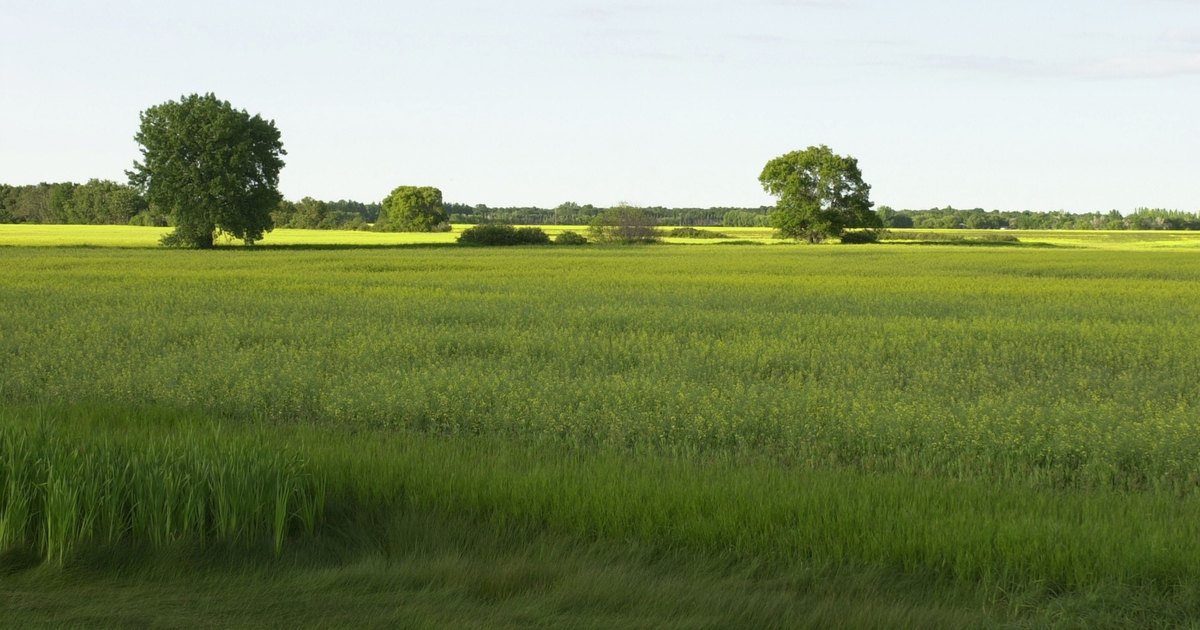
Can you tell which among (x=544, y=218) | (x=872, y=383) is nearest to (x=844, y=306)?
(x=872, y=383)

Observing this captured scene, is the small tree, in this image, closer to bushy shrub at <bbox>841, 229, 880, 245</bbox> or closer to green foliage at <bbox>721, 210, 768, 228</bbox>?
bushy shrub at <bbox>841, 229, 880, 245</bbox>

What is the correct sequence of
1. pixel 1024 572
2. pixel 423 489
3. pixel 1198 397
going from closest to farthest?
pixel 1024 572 < pixel 423 489 < pixel 1198 397

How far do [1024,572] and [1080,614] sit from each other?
0.49 meters

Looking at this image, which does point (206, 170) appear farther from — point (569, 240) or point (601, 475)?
point (601, 475)

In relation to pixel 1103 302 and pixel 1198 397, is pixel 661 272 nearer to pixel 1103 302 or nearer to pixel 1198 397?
pixel 1103 302

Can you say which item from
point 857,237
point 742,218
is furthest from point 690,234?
point 742,218

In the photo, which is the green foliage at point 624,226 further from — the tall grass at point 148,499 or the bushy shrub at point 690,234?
the tall grass at point 148,499

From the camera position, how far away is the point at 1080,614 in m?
5.69

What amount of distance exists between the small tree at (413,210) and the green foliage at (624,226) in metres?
33.4

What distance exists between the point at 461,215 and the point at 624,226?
84.6m

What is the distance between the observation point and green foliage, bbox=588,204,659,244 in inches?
3846

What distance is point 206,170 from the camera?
66.3 m

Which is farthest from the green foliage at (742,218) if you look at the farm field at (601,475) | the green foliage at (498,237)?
the farm field at (601,475)

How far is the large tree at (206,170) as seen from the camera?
217 feet
